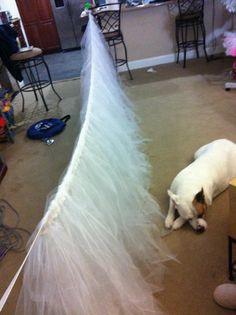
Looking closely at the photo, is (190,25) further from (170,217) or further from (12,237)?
(12,237)

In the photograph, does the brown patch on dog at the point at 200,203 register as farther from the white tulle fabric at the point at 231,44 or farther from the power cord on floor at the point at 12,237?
the white tulle fabric at the point at 231,44

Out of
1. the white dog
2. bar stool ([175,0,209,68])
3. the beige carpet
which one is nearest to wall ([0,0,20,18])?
the beige carpet

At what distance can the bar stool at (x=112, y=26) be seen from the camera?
3797mm

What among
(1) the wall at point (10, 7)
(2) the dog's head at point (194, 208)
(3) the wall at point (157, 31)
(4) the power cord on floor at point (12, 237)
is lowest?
(4) the power cord on floor at point (12, 237)

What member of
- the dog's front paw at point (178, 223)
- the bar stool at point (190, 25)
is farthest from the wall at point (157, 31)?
the dog's front paw at point (178, 223)

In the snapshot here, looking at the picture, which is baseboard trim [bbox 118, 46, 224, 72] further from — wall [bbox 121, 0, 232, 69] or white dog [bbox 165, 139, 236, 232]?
white dog [bbox 165, 139, 236, 232]

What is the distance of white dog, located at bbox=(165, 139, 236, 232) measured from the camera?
62.2 inches

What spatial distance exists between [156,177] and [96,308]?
4.10 ft

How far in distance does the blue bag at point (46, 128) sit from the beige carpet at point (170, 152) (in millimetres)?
75

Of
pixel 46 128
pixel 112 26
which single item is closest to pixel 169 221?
pixel 46 128

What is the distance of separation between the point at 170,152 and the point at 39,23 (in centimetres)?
570

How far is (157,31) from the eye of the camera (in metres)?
4.35

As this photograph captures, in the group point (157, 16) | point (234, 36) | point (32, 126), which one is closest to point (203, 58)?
point (157, 16)

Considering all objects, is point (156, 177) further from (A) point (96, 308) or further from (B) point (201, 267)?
(A) point (96, 308)
